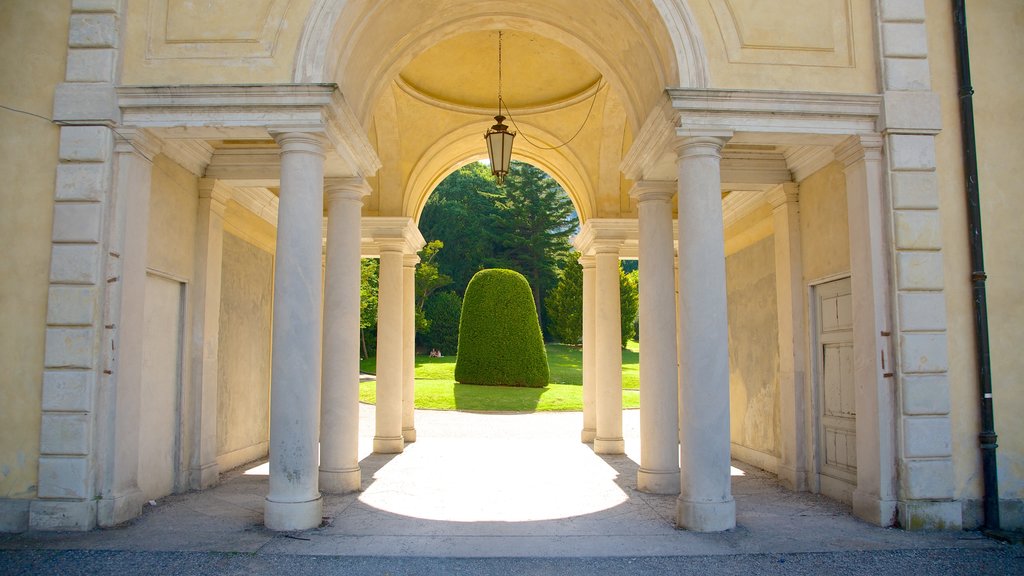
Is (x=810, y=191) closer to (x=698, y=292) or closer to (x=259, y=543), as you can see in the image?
(x=698, y=292)

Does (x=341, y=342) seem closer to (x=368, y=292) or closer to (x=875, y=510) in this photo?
(x=875, y=510)

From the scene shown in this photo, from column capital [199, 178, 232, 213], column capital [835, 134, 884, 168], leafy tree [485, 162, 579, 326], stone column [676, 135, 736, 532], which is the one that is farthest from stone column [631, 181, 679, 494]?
leafy tree [485, 162, 579, 326]

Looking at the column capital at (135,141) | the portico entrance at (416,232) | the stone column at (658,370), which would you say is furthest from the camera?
the stone column at (658,370)

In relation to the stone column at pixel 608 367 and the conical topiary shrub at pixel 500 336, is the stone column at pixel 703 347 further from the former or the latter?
the conical topiary shrub at pixel 500 336

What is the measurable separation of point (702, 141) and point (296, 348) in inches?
177

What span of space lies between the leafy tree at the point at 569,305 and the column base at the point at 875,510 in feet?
111

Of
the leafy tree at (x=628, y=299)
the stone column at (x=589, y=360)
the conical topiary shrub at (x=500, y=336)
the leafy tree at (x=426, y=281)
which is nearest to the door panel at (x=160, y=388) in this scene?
the stone column at (x=589, y=360)

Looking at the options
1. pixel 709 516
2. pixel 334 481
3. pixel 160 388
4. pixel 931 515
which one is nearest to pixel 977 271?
pixel 931 515

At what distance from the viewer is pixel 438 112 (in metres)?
12.6

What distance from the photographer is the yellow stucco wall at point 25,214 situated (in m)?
6.61

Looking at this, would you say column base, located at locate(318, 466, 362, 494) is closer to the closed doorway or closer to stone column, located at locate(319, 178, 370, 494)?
stone column, located at locate(319, 178, 370, 494)

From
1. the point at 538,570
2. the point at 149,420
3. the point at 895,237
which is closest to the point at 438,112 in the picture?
the point at 149,420

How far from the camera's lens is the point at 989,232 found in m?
7.08

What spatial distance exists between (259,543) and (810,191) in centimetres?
751
